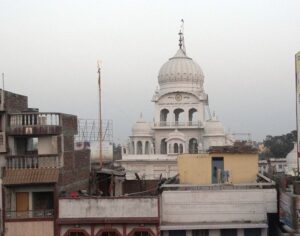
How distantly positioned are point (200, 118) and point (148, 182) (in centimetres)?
2574

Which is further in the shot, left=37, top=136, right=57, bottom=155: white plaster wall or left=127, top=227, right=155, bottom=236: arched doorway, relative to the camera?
left=37, top=136, right=57, bottom=155: white plaster wall

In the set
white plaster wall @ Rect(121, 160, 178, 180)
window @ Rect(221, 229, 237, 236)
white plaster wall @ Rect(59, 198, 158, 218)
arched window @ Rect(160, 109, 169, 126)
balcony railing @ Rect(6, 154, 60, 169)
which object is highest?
arched window @ Rect(160, 109, 169, 126)

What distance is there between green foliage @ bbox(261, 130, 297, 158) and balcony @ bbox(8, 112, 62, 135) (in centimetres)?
8257

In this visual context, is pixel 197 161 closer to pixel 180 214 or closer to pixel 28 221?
pixel 180 214

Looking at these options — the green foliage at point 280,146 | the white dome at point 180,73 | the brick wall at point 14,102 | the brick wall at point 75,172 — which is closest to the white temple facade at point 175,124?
the white dome at point 180,73

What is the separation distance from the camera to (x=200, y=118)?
177 feet

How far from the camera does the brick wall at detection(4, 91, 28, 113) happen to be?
23142 millimetres

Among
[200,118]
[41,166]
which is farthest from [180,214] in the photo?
[200,118]

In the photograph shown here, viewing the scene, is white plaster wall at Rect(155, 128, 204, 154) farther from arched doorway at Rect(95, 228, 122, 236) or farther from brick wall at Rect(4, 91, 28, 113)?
arched doorway at Rect(95, 228, 122, 236)

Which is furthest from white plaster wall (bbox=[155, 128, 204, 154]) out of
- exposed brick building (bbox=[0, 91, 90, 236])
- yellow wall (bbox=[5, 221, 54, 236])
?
yellow wall (bbox=[5, 221, 54, 236])

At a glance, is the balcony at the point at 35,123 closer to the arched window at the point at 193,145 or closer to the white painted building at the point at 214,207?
the white painted building at the point at 214,207

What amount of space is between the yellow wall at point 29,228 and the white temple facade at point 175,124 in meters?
29.9

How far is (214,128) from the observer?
5266cm

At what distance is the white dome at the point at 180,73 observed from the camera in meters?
54.8
